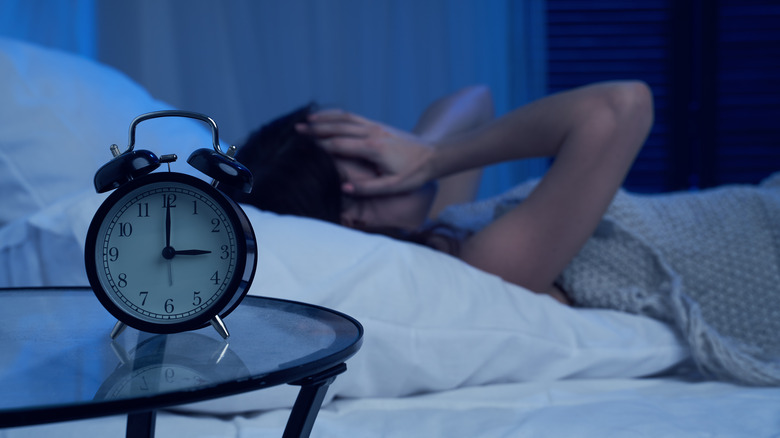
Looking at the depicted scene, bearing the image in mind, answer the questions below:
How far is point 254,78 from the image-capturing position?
2.65 metres

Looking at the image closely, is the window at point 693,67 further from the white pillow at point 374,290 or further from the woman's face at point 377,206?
the white pillow at point 374,290

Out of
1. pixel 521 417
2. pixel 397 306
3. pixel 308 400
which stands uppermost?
pixel 308 400

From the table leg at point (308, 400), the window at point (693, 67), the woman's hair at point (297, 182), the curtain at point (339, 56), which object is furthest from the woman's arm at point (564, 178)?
the window at point (693, 67)

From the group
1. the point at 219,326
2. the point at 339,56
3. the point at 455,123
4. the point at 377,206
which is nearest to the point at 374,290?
the point at 219,326

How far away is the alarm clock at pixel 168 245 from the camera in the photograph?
1.74ft

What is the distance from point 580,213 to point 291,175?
1.73 feet

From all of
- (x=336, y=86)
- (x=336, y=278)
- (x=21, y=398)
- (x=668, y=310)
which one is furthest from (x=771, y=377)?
(x=336, y=86)

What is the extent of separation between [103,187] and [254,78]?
220cm

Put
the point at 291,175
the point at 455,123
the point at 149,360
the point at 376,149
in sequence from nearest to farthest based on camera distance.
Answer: the point at 149,360, the point at 291,175, the point at 376,149, the point at 455,123

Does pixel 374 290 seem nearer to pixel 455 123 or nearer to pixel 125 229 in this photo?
pixel 125 229

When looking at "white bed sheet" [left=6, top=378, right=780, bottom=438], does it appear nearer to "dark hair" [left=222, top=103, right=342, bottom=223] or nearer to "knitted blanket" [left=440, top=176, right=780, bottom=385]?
"knitted blanket" [left=440, top=176, right=780, bottom=385]

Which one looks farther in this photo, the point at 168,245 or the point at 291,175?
the point at 291,175

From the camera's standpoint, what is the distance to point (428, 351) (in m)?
0.91

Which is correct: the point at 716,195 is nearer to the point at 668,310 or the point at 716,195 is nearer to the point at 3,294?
the point at 668,310
